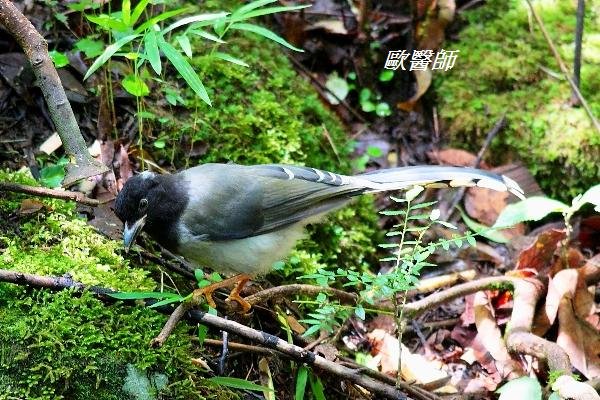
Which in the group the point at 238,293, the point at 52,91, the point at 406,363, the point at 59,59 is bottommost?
the point at 406,363

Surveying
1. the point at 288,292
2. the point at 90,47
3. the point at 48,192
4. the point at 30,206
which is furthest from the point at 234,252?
the point at 90,47

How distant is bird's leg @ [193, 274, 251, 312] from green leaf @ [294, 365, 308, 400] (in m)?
→ 0.46

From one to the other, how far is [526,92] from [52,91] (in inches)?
154

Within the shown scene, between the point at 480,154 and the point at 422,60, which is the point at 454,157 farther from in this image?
the point at 422,60

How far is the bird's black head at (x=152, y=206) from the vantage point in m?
3.65

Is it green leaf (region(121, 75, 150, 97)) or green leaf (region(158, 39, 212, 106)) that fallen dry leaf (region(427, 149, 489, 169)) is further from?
Answer: green leaf (region(158, 39, 212, 106))

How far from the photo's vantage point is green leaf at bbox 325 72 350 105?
6.21 m

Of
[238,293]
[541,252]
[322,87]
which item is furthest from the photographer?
[322,87]

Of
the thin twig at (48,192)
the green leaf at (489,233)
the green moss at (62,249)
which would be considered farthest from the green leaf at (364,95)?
the thin twig at (48,192)

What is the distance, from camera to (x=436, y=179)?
13.8 feet

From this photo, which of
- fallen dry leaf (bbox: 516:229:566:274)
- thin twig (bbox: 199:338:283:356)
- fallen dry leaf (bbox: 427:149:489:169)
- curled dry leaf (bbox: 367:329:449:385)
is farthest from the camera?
fallen dry leaf (bbox: 427:149:489:169)

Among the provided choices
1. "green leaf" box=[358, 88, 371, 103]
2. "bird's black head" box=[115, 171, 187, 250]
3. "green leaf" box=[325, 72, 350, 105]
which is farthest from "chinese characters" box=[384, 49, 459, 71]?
"bird's black head" box=[115, 171, 187, 250]

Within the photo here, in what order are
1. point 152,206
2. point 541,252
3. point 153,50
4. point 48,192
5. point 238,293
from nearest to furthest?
point 153,50, point 48,192, point 152,206, point 238,293, point 541,252

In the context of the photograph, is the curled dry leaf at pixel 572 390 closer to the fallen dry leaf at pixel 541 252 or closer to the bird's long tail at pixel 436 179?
the bird's long tail at pixel 436 179
